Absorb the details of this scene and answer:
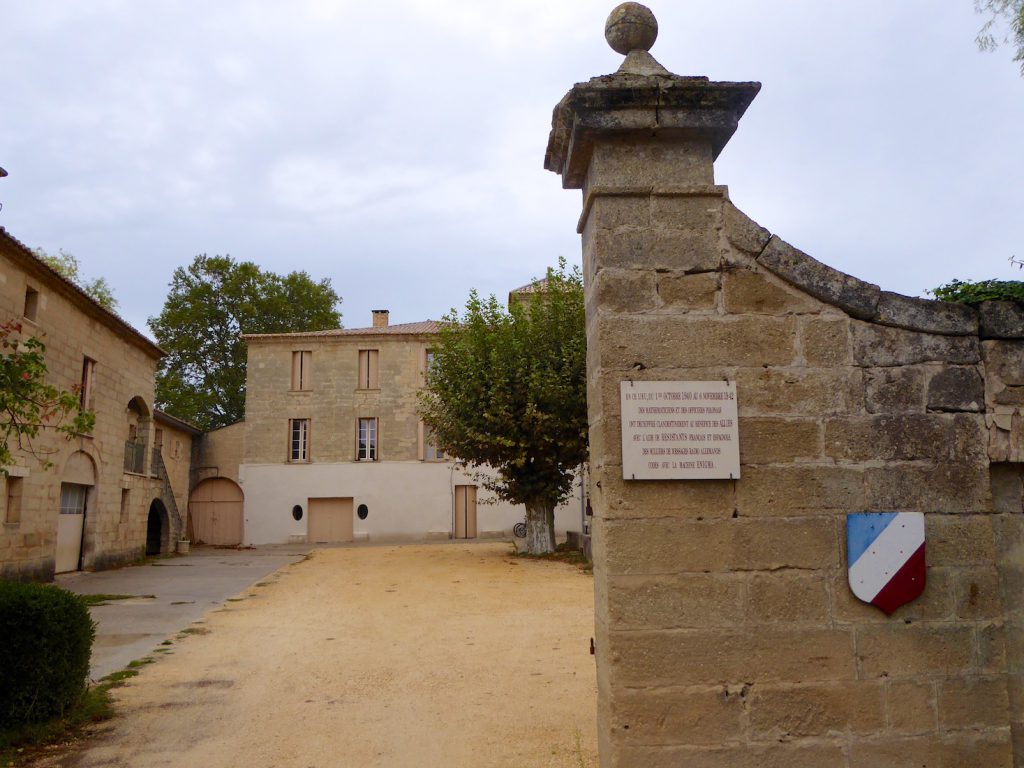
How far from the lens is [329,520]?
29.5 m

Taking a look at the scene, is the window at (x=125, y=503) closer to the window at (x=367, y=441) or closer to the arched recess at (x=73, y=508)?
the arched recess at (x=73, y=508)

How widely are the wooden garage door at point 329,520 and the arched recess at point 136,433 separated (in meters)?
8.19

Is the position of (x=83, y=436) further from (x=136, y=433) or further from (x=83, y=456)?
(x=136, y=433)

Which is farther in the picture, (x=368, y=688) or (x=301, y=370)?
(x=301, y=370)

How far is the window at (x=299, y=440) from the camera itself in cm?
2981

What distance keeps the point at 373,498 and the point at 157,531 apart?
715cm

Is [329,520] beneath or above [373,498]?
beneath

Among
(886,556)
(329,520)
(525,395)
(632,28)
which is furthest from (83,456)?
(886,556)

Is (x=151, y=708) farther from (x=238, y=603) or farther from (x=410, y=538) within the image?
(x=410, y=538)

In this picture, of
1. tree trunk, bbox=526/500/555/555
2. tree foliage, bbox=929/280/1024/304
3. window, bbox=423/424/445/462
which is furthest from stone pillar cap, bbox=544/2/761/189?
window, bbox=423/424/445/462

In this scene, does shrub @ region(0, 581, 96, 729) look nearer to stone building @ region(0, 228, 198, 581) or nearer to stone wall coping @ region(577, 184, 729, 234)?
stone wall coping @ region(577, 184, 729, 234)

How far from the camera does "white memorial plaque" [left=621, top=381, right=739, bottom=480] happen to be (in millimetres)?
3574

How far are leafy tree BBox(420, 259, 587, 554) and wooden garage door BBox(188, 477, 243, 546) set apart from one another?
1354 centimetres

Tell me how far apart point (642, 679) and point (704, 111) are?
8.26ft
